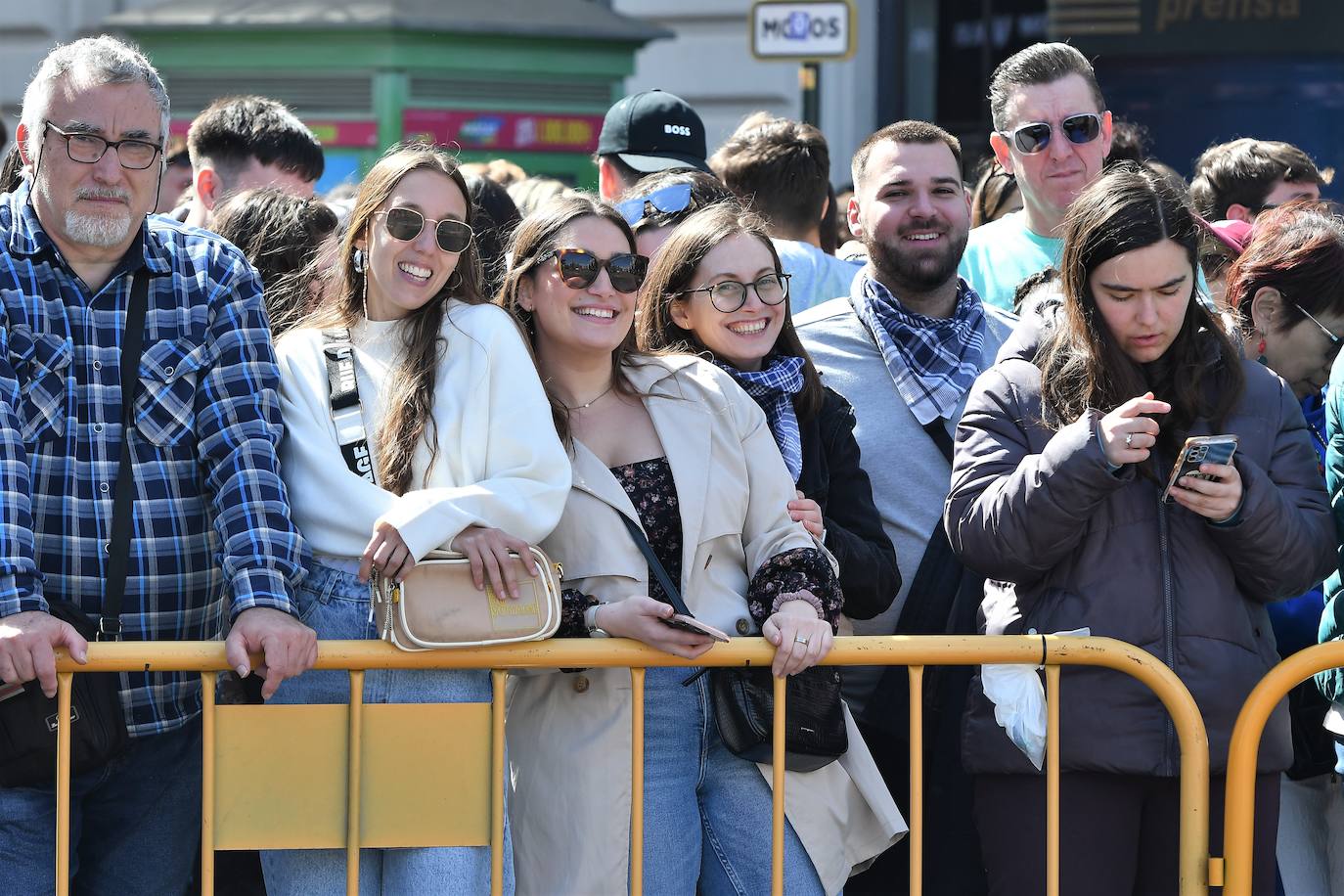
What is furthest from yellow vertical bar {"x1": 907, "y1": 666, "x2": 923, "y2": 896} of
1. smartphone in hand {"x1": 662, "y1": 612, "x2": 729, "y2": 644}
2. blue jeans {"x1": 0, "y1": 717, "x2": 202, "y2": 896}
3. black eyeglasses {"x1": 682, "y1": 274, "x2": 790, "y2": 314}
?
blue jeans {"x1": 0, "y1": 717, "x2": 202, "y2": 896}

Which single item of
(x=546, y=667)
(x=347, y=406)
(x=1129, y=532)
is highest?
(x=347, y=406)

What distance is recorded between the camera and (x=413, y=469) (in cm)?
347

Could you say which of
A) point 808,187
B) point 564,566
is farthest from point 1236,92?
point 564,566

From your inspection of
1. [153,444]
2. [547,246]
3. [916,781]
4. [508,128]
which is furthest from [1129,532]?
[508,128]

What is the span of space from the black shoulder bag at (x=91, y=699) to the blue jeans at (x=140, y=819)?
135mm

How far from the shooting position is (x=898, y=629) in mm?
4242

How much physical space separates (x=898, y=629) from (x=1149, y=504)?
82 centimetres

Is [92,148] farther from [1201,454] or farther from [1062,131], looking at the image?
[1062,131]

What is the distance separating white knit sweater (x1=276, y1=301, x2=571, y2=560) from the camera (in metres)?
3.40

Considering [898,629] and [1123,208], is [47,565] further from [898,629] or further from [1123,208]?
[1123,208]

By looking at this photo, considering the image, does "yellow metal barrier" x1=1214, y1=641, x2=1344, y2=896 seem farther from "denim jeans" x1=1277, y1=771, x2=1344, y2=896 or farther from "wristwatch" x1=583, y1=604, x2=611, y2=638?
"wristwatch" x1=583, y1=604, x2=611, y2=638

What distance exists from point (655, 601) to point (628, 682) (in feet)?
0.83

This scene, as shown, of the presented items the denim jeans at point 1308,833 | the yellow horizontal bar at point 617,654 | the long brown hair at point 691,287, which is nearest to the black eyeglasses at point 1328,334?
the denim jeans at point 1308,833

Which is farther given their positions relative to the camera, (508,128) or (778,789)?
(508,128)
